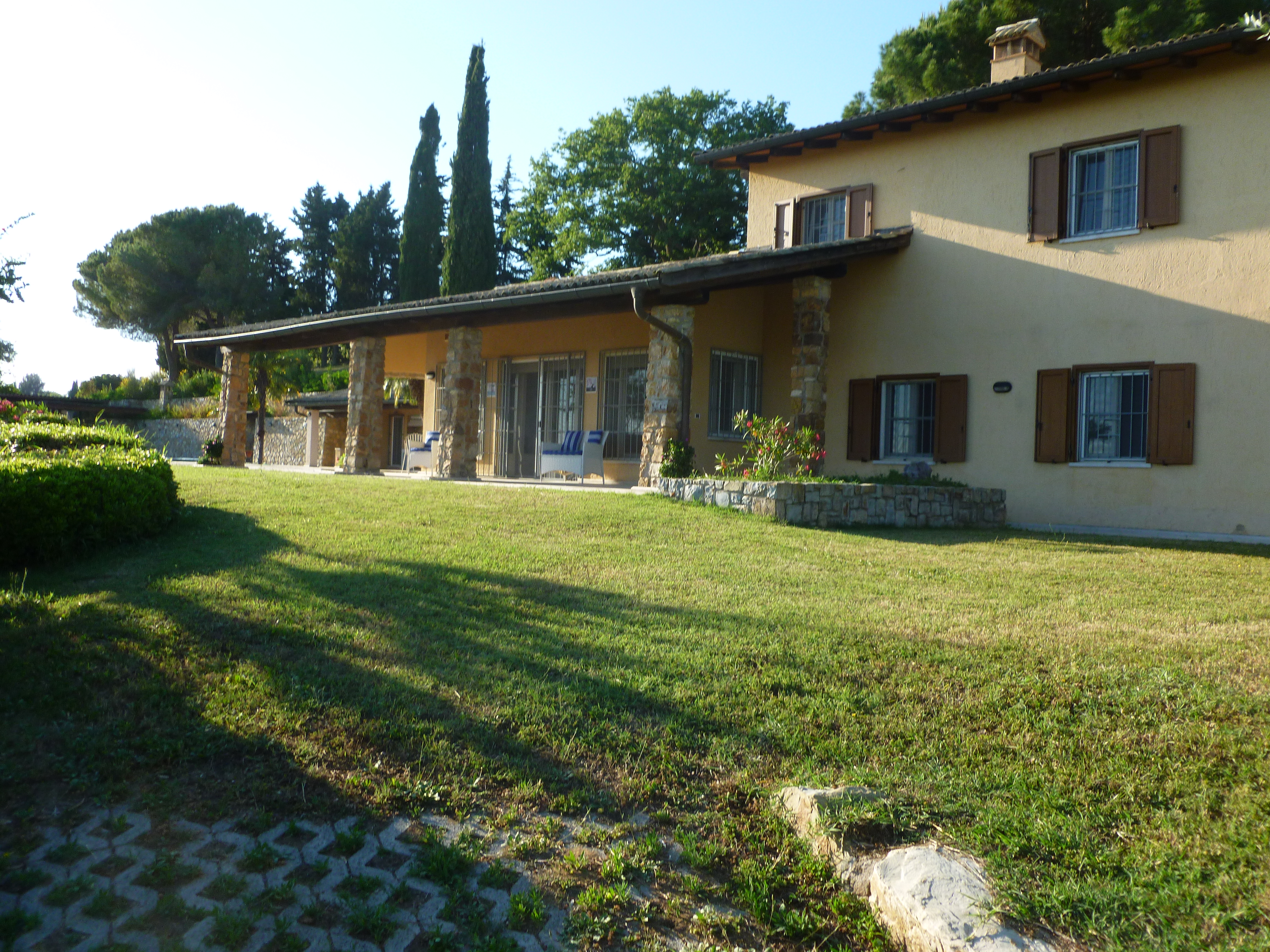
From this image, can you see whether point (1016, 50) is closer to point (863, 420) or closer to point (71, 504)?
point (863, 420)

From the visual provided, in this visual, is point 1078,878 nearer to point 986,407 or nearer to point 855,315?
point 986,407

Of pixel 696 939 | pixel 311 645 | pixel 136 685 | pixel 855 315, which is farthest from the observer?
pixel 855 315

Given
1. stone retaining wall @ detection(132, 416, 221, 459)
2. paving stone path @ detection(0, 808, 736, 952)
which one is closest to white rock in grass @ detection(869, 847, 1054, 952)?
paving stone path @ detection(0, 808, 736, 952)

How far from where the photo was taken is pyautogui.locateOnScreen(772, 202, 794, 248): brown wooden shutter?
14555 millimetres

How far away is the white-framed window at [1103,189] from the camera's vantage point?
1143 centimetres

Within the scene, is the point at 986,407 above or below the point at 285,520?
above

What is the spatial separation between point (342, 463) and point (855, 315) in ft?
30.0

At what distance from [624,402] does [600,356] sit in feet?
2.92

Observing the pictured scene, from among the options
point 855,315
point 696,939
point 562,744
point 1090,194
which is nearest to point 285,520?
point 562,744

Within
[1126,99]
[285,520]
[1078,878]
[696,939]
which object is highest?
[1126,99]

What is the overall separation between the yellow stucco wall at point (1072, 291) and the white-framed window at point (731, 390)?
4.20 ft

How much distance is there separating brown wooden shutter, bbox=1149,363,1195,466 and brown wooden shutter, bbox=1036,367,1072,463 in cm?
94

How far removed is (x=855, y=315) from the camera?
1376 centimetres

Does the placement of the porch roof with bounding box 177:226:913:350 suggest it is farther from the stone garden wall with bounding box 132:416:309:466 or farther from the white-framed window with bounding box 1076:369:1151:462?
the stone garden wall with bounding box 132:416:309:466
